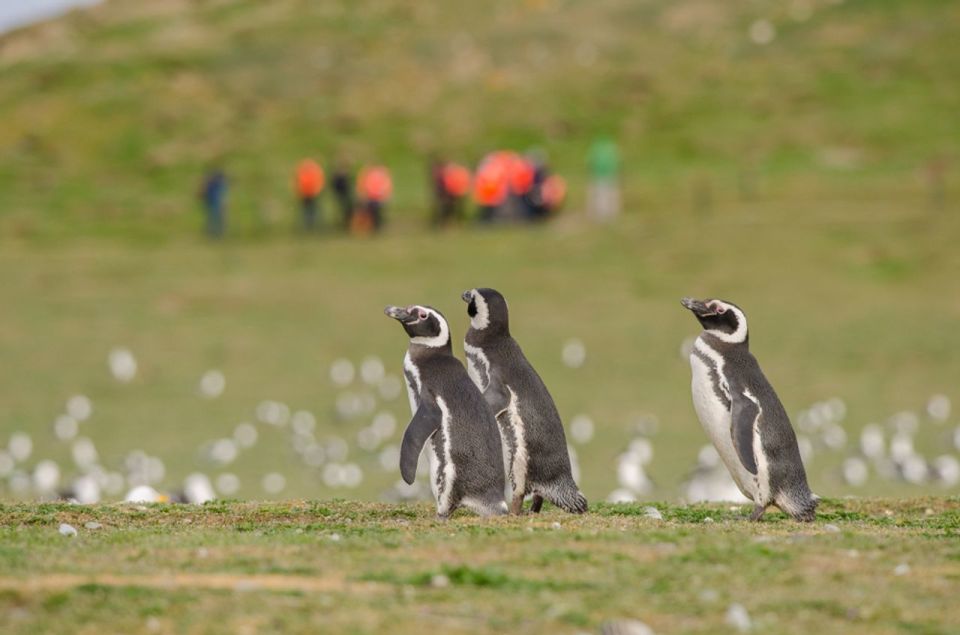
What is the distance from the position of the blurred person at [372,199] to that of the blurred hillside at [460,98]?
4.63 meters

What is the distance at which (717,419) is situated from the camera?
12109 mm

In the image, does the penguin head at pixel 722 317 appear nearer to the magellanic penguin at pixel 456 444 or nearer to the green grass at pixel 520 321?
the magellanic penguin at pixel 456 444

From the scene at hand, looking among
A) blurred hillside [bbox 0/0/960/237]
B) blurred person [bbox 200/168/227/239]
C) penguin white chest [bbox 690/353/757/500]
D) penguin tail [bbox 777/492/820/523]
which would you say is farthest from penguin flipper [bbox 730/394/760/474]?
blurred hillside [bbox 0/0/960/237]

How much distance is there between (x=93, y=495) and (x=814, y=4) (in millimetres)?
70327

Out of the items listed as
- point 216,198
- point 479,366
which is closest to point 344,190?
point 216,198

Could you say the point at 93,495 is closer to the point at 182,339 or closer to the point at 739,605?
the point at 739,605

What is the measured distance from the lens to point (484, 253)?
4216 centimetres

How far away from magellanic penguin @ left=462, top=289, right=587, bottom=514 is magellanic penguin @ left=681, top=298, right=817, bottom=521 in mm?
1134

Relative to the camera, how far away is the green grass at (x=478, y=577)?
7.71m

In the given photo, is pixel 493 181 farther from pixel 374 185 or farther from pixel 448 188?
pixel 374 185

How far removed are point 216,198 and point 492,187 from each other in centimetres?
840

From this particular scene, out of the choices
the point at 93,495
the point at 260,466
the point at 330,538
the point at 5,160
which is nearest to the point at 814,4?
the point at 5,160

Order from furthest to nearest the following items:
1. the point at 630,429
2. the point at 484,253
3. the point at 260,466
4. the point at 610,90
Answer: the point at 610,90 → the point at 484,253 → the point at 630,429 → the point at 260,466

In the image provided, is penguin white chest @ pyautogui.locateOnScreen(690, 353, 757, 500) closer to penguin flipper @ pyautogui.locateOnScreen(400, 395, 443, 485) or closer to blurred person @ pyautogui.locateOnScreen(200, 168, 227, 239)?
penguin flipper @ pyautogui.locateOnScreen(400, 395, 443, 485)
